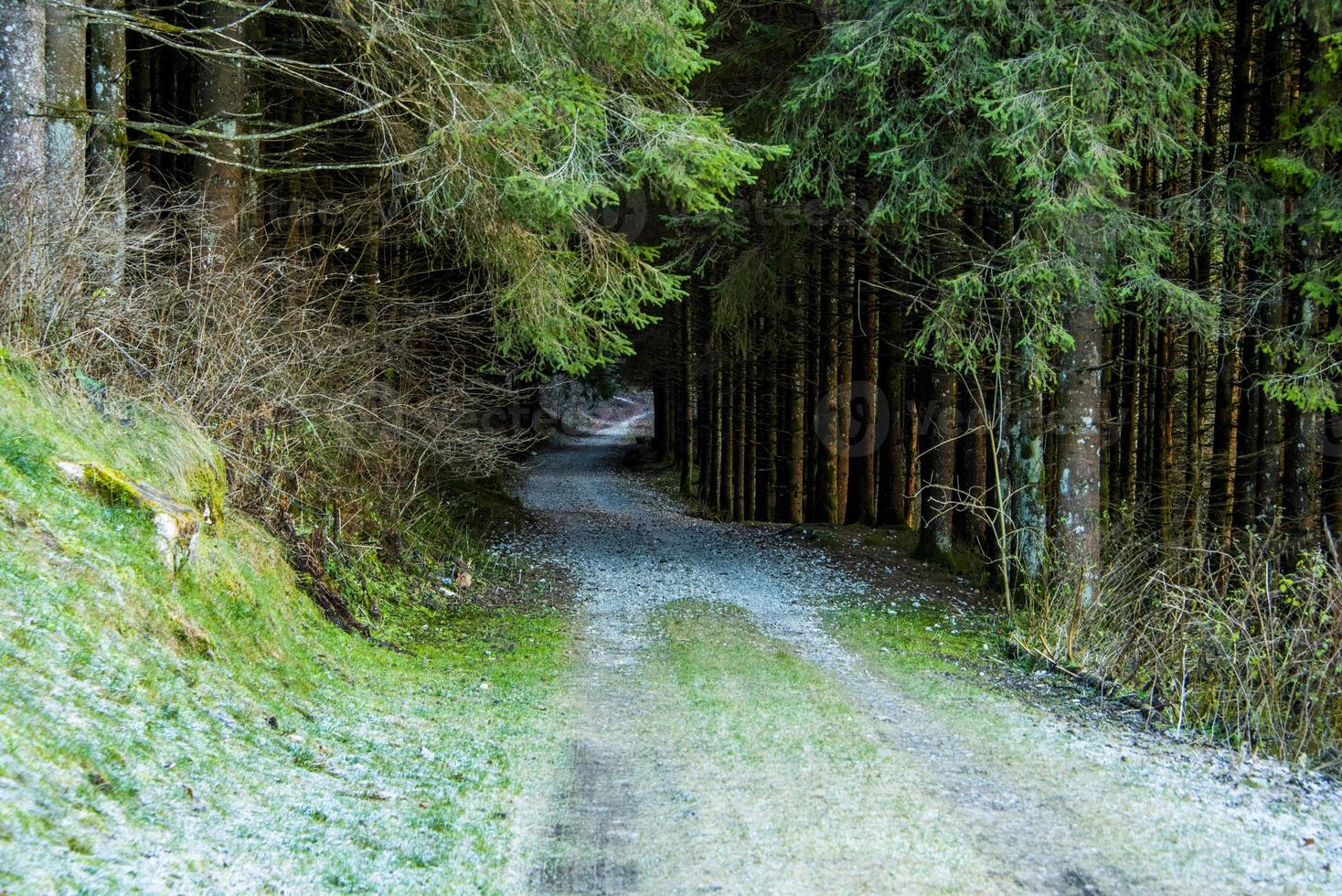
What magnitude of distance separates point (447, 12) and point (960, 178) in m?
5.68

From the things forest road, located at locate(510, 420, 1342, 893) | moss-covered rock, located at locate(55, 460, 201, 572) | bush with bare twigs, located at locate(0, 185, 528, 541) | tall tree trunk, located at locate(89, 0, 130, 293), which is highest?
tall tree trunk, located at locate(89, 0, 130, 293)

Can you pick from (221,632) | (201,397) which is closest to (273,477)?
(201,397)

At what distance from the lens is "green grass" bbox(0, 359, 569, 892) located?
10.5 feet

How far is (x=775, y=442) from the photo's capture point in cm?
2139

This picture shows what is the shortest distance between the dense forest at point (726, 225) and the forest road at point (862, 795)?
4.04 ft

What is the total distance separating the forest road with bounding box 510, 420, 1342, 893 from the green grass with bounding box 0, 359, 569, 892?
481 millimetres

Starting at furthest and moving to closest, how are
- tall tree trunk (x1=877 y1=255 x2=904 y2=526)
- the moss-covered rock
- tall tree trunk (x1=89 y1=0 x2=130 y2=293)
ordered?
tall tree trunk (x1=877 y1=255 x2=904 y2=526) → tall tree trunk (x1=89 y1=0 x2=130 y2=293) → the moss-covered rock

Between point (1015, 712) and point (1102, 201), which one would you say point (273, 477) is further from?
point (1102, 201)

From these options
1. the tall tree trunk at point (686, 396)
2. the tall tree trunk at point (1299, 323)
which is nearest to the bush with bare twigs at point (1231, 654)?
the tall tree trunk at point (1299, 323)

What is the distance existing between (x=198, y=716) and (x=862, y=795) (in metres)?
3.28

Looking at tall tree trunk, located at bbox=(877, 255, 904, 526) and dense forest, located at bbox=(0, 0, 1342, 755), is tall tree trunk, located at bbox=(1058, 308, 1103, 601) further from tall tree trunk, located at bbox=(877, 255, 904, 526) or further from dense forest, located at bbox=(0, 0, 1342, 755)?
tall tree trunk, located at bbox=(877, 255, 904, 526)

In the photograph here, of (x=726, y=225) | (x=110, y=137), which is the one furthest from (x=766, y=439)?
(x=110, y=137)

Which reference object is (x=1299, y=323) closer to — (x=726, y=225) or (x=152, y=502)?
(x=726, y=225)

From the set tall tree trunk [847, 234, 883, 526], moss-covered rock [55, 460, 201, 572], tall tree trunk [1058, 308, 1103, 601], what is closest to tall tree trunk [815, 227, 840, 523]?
tall tree trunk [847, 234, 883, 526]
